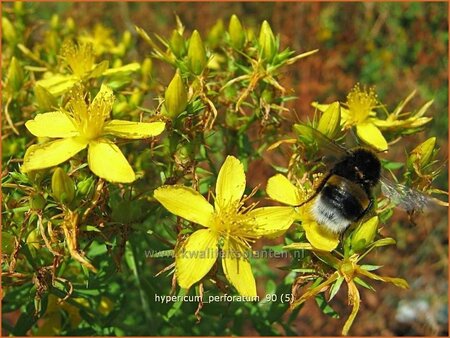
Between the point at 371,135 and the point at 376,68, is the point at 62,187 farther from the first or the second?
the point at 376,68

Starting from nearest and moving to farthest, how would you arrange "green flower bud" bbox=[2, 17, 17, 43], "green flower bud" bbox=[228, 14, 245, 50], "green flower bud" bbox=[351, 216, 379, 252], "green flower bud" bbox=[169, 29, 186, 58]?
"green flower bud" bbox=[351, 216, 379, 252]
"green flower bud" bbox=[169, 29, 186, 58]
"green flower bud" bbox=[228, 14, 245, 50]
"green flower bud" bbox=[2, 17, 17, 43]

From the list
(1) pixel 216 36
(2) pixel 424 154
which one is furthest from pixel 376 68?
(2) pixel 424 154

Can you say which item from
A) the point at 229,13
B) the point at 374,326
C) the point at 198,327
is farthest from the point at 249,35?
the point at 229,13

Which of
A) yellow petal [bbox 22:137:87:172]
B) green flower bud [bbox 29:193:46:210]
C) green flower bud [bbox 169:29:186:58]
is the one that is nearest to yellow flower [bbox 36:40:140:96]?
green flower bud [bbox 169:29:186:58]

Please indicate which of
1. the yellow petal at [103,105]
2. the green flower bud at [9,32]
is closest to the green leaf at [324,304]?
the yellow petal at [103,105]

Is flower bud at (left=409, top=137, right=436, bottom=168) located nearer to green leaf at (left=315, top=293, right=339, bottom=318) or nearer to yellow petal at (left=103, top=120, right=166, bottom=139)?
green leaf at (left=315, top=293, right=339, bottom=318)

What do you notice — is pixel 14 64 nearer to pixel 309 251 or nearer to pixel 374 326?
pixel 309 251
